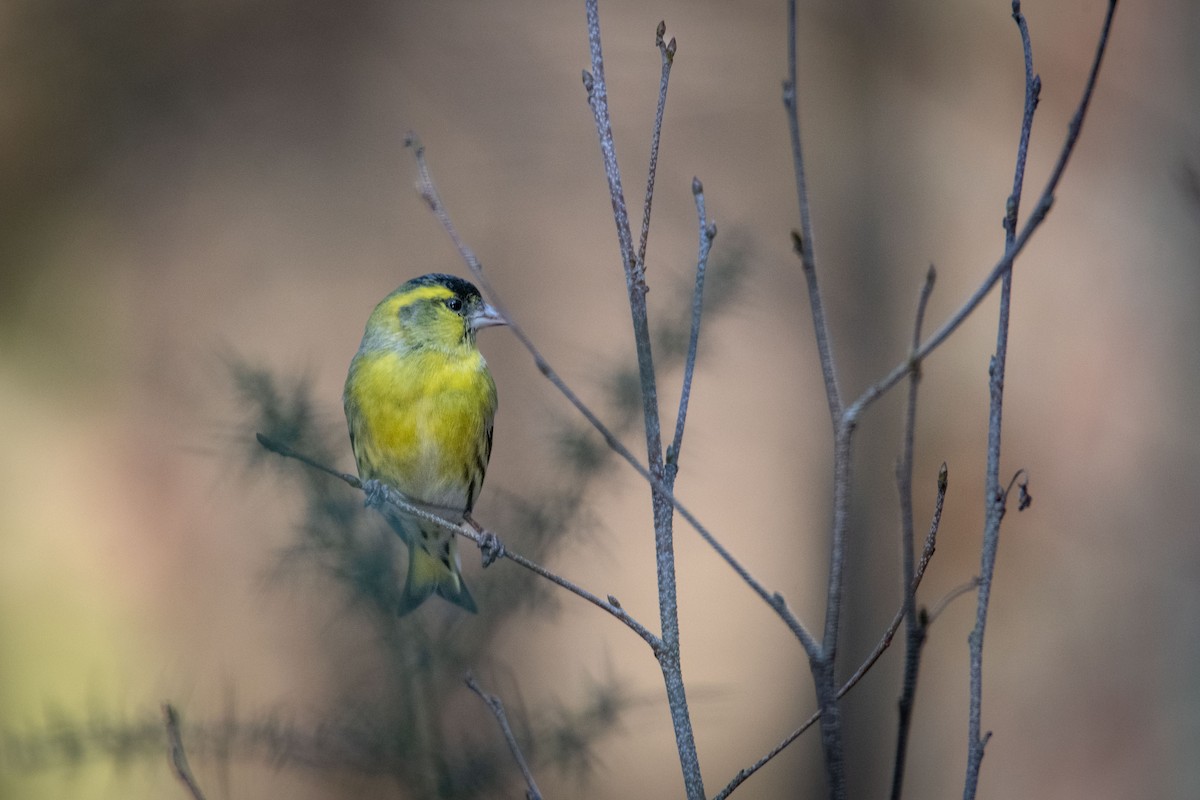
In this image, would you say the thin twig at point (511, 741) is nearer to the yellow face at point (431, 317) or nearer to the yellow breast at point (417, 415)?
the yellow breast at point (417, 415)

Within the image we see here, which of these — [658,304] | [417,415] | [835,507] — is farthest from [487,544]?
[658,304]

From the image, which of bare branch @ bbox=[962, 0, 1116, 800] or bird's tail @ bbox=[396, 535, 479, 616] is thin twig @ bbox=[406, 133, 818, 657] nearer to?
bare branch @ bbox=[962, 0, 1116, 800]

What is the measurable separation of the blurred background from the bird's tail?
28.4 inches

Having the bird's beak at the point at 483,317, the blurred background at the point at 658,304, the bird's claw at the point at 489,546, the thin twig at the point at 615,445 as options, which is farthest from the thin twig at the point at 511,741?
the blurred background at the point at 658,304

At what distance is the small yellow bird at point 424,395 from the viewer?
2289mm

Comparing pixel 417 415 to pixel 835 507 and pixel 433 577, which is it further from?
pixel 835 507

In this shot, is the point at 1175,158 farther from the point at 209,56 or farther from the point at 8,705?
the point at 8,705

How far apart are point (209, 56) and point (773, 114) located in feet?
6.11

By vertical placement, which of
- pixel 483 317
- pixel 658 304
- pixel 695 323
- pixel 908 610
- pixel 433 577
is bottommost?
pixel 908 610

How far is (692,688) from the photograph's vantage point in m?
3.55

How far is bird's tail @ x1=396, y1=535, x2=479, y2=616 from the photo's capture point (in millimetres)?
1435

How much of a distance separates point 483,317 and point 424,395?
21 centimetres

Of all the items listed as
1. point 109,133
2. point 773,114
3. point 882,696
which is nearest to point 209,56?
point 109,133

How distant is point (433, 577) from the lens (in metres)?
1.79
